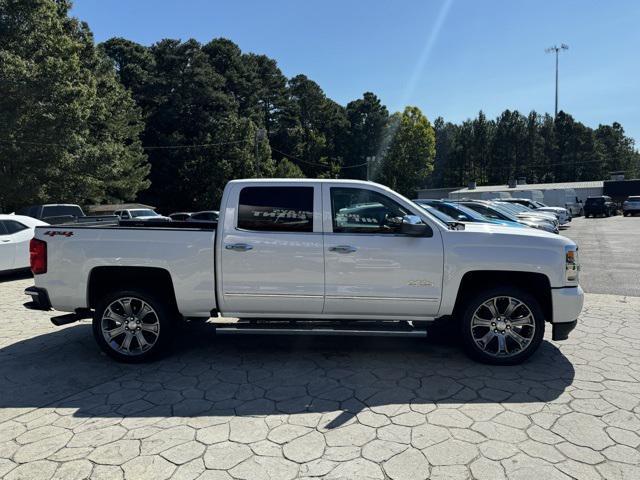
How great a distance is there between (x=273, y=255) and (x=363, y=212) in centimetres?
105

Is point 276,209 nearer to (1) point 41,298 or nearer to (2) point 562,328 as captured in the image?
(1) point 41,298

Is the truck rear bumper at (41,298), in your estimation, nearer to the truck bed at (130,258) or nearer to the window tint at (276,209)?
the truck bed at (130,258)

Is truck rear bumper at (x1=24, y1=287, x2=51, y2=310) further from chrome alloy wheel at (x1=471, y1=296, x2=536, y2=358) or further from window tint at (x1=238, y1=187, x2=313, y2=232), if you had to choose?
chrome alloy wheel at (x1=471, y1=296, x2=536, y2=358)

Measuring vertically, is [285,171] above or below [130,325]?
above

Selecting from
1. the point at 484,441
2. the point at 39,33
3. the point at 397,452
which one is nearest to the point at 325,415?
the point at 397,452

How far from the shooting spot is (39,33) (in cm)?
2277

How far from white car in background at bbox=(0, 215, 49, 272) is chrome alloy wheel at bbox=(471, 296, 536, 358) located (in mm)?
9404

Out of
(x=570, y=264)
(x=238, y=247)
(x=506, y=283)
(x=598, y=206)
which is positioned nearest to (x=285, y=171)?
(x=598, y=206)

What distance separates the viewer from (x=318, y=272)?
4.43 m

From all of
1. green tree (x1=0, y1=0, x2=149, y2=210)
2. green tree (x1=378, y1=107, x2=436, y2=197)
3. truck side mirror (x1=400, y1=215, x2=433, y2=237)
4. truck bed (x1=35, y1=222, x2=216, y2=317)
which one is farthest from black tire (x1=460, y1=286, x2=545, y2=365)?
green tree (x1=378, y1=107, x2=436, y2=197)

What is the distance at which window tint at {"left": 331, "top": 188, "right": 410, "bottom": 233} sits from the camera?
4512 millimetres

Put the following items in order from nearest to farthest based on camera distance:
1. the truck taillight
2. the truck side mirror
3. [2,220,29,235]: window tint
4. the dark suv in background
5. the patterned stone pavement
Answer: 1. the patterned stone pavement
2. the truck side mirror
3. the truck taillight
4. [2,220,29,235]: window tint
5. the dark suv in background

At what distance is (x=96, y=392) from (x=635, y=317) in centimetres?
712

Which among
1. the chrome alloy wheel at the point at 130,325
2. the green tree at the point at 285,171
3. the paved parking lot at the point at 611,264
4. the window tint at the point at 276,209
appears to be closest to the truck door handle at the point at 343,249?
the window tint at the point at 276,209
